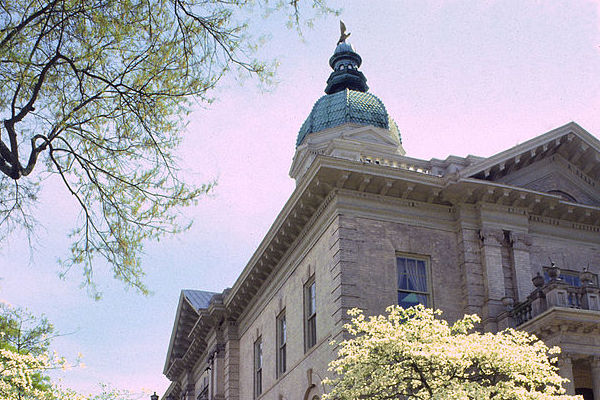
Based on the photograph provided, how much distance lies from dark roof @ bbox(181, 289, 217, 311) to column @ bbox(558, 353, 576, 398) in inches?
881

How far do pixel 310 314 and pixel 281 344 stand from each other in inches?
126

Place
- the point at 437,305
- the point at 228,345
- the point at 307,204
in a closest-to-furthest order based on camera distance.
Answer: the point at 437,305 → the point at 307,204 → the point at 228,345

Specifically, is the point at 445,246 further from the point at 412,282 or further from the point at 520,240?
the point at 520,240

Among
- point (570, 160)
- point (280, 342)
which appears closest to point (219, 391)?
point (280, 342)

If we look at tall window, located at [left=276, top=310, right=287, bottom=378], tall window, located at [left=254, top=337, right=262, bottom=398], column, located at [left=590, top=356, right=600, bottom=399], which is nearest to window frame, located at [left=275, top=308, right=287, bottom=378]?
tall window, located at [left=276, top=310, right=287, bottom=378]

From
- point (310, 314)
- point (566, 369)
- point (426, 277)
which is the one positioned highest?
point (426, 277)

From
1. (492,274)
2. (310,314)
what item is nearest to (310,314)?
(310,314)

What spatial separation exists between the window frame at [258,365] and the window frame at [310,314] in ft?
18.3

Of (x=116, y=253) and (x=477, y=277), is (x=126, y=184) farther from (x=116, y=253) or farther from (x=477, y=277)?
(x=477, y=277)

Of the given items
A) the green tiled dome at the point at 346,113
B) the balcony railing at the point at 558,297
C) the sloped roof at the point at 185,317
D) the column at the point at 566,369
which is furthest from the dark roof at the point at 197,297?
the column at the point at 566,369

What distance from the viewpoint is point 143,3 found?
10.7 m

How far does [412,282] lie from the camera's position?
75.7ft

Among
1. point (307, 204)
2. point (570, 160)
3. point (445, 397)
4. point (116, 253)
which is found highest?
point (570, 160)

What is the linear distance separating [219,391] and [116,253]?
2331cm
